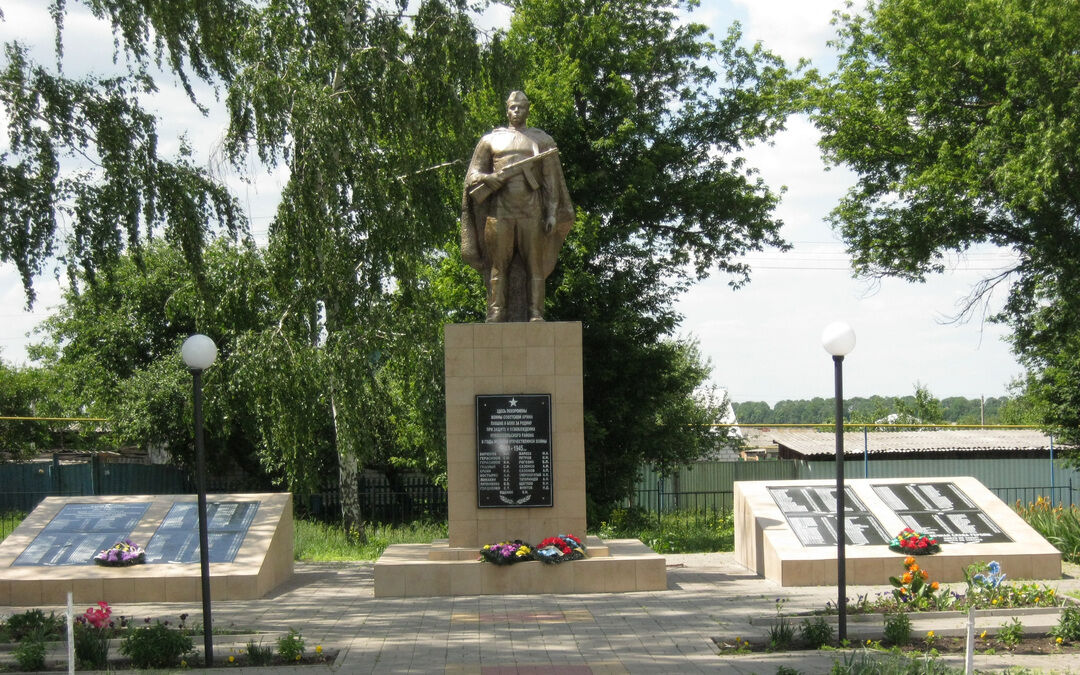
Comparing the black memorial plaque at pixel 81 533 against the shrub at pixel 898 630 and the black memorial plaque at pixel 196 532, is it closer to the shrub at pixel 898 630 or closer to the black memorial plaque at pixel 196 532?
the black memorial plaque at pixel 196 532

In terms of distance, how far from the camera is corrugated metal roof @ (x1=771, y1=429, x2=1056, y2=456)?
28.2m

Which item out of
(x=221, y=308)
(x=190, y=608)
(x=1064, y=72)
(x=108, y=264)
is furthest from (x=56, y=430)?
(x=1064, y=72)

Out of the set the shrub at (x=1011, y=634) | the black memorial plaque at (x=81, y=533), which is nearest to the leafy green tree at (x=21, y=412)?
the black memorial plaque at (x=81, y=533)

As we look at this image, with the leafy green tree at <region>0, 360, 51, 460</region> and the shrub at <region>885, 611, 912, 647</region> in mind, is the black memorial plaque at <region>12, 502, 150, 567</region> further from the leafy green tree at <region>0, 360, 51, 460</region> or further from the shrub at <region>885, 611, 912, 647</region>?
the leafy green tree at <region>0, 360, 51, 460</region>

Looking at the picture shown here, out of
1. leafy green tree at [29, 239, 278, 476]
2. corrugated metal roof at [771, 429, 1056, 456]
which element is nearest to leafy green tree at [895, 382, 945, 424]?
corrugated metal roof at [771, 429, 1056, 456]

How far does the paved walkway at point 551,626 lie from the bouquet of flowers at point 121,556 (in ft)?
2.49

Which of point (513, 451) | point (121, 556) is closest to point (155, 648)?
point (121, 556)

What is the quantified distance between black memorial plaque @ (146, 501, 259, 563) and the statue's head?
209 inches

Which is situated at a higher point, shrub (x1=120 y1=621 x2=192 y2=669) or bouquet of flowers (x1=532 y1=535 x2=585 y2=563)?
bouquet of flowers (x1=532 y1=535 x2=585 y2=563)

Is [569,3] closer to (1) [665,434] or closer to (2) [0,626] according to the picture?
(1) [665,434]

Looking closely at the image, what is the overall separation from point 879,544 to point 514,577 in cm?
398

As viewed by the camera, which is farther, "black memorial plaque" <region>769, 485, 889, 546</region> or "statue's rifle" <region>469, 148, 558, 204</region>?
"black memorial plaque" <region>769, 485, 889, 546</region>

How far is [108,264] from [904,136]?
16574 mm

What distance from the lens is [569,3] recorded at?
2288 cm
